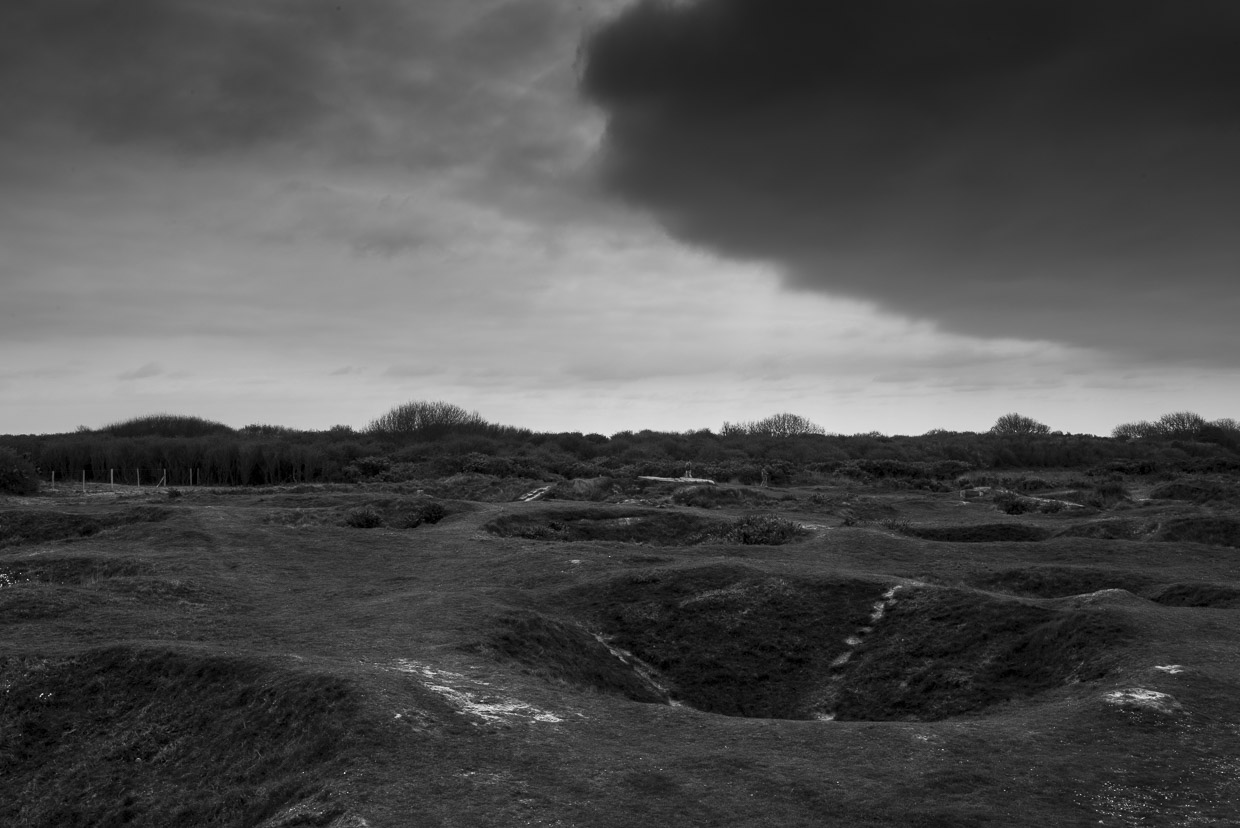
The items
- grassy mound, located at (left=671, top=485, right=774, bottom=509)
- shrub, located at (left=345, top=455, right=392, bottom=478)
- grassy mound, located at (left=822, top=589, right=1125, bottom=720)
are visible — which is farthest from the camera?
shrub, located at (left=345, top=455, right=392, bottom=478)

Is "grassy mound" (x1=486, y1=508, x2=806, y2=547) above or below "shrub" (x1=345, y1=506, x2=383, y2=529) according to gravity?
below

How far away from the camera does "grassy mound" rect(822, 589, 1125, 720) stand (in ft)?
33.8

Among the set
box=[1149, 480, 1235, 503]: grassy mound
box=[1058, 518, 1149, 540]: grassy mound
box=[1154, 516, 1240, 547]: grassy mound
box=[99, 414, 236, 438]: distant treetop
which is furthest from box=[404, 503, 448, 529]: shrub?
box=[99, 414, 236, 438]: distant treetop

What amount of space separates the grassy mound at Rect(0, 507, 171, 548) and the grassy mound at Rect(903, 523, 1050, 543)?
1662cm

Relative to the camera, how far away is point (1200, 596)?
43.6ft

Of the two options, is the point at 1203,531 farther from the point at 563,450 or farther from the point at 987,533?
the point at 563,450

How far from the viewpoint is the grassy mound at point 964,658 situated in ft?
33.8

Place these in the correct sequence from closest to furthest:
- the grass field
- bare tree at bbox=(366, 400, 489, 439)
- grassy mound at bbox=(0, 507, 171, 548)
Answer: the grass field < grassy mound at bbox=(0, 507, 171, 548) < bare tree at bbox=(366, 400, 489, 439)

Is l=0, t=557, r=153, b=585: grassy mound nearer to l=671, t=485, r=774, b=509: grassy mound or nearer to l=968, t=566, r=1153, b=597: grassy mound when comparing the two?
l=968, t=566, r=1153, b=597: grassy mound

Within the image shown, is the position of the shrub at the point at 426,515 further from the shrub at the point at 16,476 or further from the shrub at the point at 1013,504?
the shrub at the point at 16,476

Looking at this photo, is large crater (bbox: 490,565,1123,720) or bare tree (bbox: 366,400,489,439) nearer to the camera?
large crater (bbox: 490,565,1123,720)

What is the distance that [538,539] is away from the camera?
18.8 m

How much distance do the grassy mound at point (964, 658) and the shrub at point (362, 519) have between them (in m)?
12.5

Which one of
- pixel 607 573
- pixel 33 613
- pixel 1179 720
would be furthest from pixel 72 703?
pixel 1179 720
